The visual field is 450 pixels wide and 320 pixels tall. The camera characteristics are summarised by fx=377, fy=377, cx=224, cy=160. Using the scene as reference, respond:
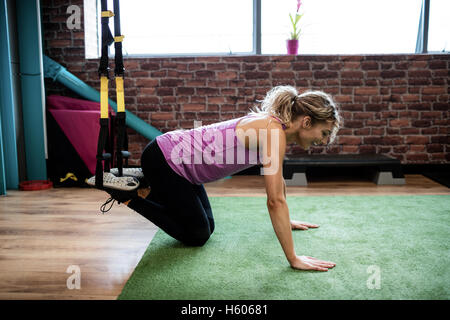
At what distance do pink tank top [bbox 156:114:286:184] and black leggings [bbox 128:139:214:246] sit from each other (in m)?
0.04

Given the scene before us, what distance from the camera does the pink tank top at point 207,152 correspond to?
1.70 m

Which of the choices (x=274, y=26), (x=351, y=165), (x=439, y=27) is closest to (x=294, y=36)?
(x=274, y=26)

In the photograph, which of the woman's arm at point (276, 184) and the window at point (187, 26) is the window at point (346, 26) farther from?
the woman's arm at point (276, 184)

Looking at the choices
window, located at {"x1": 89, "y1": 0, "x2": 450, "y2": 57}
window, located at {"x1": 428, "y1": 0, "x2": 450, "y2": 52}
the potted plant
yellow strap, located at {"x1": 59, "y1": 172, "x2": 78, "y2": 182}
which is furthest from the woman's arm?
window, located at {"x1": 428, "y1": 0, "x2": 450, "y2": 52}

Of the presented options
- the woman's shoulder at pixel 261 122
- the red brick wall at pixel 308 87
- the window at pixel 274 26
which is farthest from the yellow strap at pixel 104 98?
the window at pixel 274 26

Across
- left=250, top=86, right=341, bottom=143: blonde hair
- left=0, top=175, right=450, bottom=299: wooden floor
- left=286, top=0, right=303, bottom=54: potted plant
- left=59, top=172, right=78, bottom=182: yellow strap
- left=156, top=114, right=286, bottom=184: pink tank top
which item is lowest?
left=0, top=175, right=450, bottom=299: wooden floor

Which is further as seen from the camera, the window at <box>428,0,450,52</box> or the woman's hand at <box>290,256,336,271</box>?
the window at <box>428,0,450,52</box>

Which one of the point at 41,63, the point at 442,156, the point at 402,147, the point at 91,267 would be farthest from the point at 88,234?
the point at 442,156

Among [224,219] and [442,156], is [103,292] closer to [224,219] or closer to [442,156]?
[224,219]

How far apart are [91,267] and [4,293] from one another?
1.14ft

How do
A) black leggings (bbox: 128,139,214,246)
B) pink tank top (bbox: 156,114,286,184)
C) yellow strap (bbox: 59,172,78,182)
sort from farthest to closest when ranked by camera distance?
yellow strap (bbox: 59,172,78,182), black leggings (bbox: 128,139,214,246), pink tank top (bbox: 156,114,286,184)

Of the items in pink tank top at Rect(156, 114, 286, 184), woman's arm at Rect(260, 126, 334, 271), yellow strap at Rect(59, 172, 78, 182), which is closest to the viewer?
woman's arm at Rect(260, 126, 334, 271)

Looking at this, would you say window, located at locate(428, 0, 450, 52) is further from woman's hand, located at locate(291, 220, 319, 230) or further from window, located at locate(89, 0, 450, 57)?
woman's hand, located at locate(291, 220, 319, 230)

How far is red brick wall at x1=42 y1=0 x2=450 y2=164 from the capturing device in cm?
365
